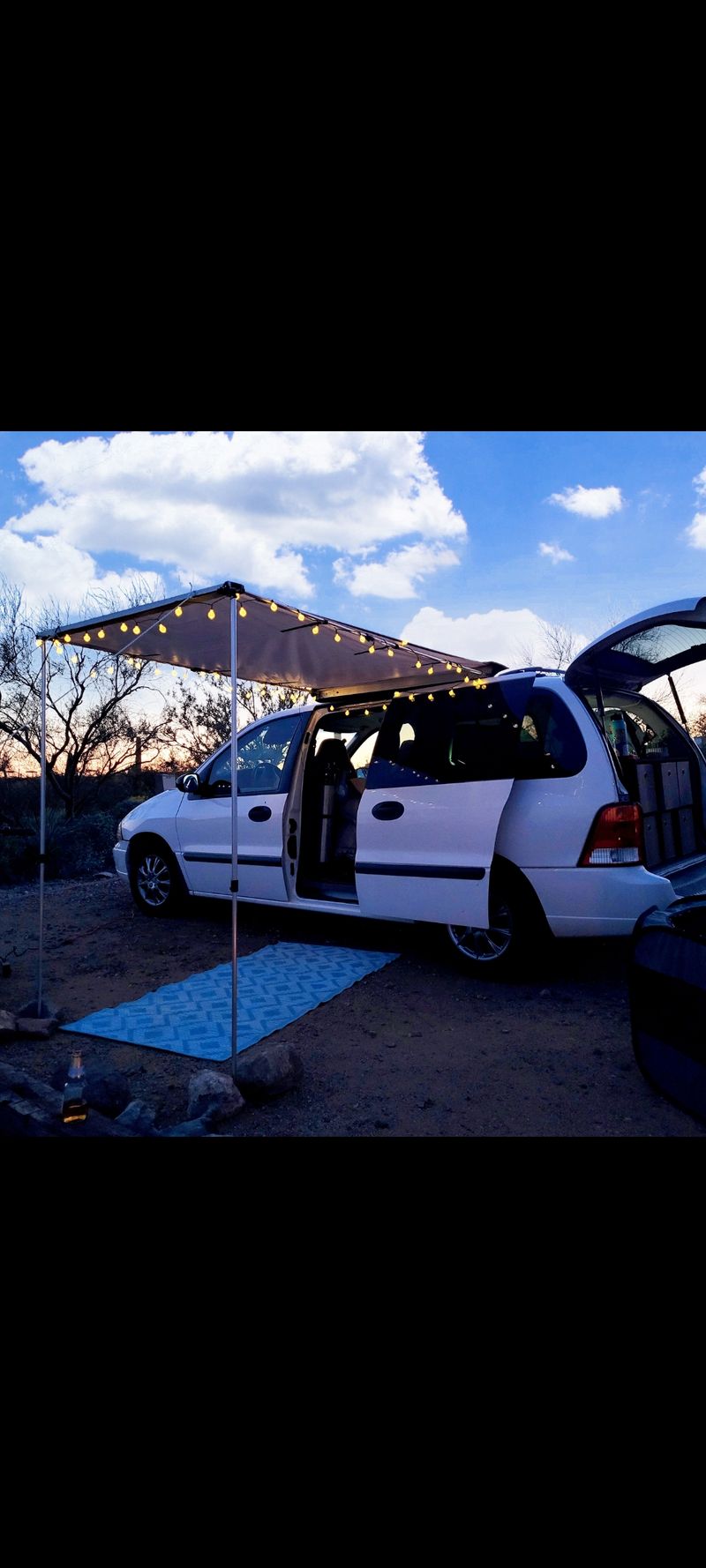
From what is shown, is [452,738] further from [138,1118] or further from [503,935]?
[138,1118]

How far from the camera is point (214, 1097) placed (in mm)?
2994

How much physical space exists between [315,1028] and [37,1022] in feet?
5.01

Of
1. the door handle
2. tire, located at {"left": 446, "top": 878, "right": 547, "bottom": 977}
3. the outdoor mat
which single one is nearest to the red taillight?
tire, located at {"left": 446, "top": 878, "right": 547, "bottom": 977}

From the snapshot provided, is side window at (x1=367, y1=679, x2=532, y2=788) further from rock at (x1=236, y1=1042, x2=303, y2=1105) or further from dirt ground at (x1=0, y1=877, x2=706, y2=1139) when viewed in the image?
rock at (x1=236, y1=1042, x2=303, y2=1105)

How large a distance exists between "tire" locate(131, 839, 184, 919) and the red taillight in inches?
141

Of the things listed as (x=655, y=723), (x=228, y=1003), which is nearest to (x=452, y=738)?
(x=655, y=723)

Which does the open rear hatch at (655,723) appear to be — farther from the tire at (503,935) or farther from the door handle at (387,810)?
the door handle at (387,810)

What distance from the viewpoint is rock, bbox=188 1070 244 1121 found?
296 cm

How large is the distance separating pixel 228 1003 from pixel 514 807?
6.69ft

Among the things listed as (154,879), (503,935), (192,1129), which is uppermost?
(154,879)
